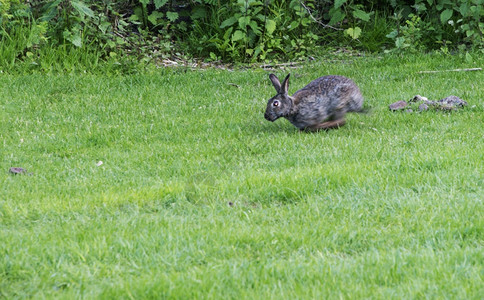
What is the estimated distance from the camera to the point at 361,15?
12367 millimetres

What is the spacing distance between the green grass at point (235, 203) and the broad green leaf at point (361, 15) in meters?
3.74

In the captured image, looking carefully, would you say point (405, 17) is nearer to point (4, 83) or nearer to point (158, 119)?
point (158, 119)

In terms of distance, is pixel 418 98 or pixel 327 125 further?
pixel 418 98

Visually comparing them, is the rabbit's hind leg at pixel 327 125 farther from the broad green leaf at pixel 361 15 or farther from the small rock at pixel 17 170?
the broad green leaf at pixel 361 15

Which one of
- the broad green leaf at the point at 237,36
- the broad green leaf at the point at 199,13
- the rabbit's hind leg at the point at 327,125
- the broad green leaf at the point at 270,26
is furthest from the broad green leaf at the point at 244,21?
the rabbit's hind leg at the point at 327,125

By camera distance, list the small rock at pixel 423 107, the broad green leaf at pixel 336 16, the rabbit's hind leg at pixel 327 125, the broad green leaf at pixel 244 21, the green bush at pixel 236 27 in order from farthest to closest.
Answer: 1. the broad green leaf at pixel 336 16
2. the broad green leaf at pixel 244 21
3. the green bush at pixel 236 27
4. the small rock at pixel 423 107
5. the rabbit's hind leg at pixel 327 125

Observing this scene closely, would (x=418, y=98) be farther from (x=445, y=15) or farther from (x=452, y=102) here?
(x=445, y=15)

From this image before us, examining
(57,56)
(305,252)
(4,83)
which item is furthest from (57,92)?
(305,252)

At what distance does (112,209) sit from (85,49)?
686cm

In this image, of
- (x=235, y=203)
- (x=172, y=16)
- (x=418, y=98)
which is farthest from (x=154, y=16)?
(x=235, y=203)

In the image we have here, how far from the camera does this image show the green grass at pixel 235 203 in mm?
3715

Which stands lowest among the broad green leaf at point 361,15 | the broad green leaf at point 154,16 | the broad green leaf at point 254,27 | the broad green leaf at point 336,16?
the broad green leaf at point 154,16

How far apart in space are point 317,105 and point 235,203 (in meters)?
2.78

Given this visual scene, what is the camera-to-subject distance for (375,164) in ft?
19.0
